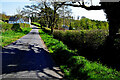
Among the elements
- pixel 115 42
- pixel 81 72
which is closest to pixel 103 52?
pixel 115 42

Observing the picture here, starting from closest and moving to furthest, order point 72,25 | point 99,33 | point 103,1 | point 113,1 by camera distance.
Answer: point 113,1, point 103,1, point 99,33, point 72,25

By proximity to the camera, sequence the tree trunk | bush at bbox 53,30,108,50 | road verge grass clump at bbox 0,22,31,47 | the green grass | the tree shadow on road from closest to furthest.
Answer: the tree shadow on road, the tree trunk, bush at bbox 53,30,108,50, the green grass, road verge grass clump at bbox 0,22,31,47

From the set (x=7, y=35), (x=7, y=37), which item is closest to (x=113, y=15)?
(x=7, y=37)

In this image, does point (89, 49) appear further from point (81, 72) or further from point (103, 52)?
point (81, 72)

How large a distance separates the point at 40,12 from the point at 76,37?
2412 centimetres

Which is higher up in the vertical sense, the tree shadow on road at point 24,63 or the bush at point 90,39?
the bush at point 90,39

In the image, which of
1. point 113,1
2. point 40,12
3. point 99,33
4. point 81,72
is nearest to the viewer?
point 81,72

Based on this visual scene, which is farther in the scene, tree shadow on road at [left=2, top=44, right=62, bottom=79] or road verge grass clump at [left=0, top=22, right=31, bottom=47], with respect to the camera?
road verge grass clump at [left=0, top=22, right=31, bottom=47]

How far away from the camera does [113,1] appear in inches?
283

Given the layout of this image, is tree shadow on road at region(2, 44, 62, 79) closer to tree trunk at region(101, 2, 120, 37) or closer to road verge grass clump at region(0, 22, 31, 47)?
tree trunk at region(101, 2, 120, 37)

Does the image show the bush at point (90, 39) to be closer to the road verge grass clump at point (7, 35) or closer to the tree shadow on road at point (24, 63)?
the tree shadow on road at point (24, 63)

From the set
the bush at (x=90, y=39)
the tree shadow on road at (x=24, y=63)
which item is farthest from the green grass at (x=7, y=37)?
the bush at (x=90, y=39)

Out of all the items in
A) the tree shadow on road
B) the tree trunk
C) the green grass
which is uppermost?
the tree trunk

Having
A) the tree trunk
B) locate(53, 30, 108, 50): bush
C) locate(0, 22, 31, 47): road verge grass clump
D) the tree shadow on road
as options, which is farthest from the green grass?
the tree trunk
